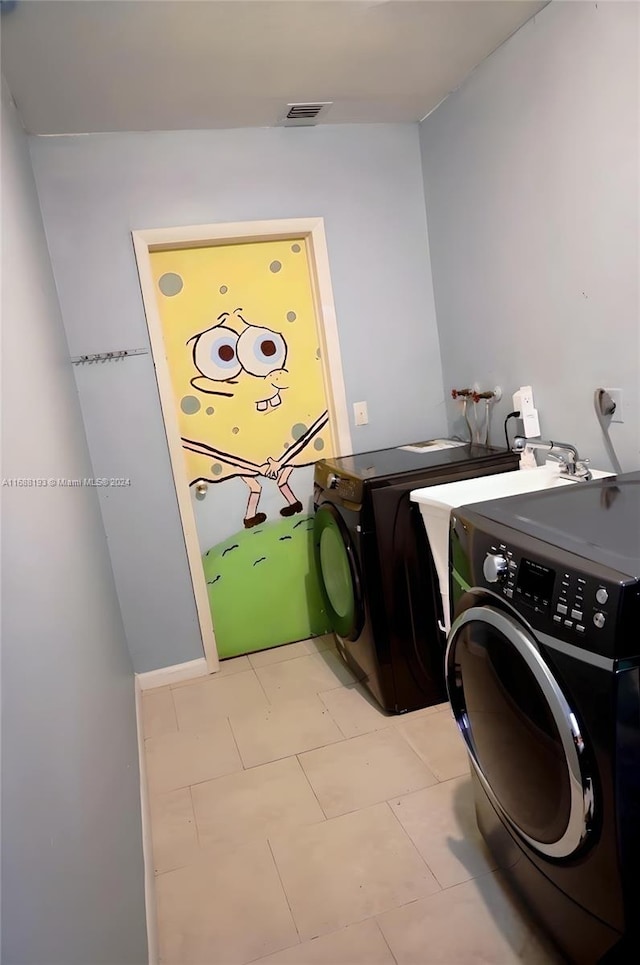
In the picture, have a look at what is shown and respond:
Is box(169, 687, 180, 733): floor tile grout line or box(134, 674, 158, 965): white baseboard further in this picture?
box(169, 687, 180, 733): floor tile grout line

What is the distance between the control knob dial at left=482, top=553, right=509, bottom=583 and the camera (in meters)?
1.29

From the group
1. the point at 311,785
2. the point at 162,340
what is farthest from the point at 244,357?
the point at 311,785

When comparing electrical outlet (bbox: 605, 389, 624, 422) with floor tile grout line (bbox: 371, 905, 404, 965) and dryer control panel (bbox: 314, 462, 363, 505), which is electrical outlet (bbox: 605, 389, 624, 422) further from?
floor tile grout line (bbox: 371, 905, 404, 965)

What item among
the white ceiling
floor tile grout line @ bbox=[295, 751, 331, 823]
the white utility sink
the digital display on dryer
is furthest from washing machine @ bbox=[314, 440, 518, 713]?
the white ceiling

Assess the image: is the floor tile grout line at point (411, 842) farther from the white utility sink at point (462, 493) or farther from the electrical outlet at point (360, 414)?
the electrical outlet at point (360, 414)

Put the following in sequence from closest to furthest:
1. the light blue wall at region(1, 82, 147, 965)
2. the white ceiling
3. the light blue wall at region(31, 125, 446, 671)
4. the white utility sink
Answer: the light blue wall at region(1, 82, 147, 965), the white ceiling, the white utility sink, the light blue wall at region(31, 125, 446, 671)

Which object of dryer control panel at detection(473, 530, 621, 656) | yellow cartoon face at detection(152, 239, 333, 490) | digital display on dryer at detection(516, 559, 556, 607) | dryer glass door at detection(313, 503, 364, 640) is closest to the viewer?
dryer control panel at detection(473, 530, 621, 656)

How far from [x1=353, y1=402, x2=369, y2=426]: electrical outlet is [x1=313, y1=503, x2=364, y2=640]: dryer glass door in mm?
497

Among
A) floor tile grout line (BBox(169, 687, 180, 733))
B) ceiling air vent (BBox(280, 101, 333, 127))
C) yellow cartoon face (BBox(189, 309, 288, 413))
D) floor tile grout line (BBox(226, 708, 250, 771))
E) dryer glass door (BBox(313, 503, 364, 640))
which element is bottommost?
floor tile grout line (BBox(226, 708, 250, 771))

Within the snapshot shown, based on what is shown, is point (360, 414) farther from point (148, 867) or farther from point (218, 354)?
point (148, 867)

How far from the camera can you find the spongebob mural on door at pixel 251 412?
110 inches

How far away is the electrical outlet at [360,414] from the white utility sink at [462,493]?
81 centimetres

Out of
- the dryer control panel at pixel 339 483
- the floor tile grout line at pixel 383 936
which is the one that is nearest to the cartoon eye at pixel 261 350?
the dryer control panel at pixel 339 483

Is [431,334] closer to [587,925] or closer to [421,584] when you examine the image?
[421,584]
